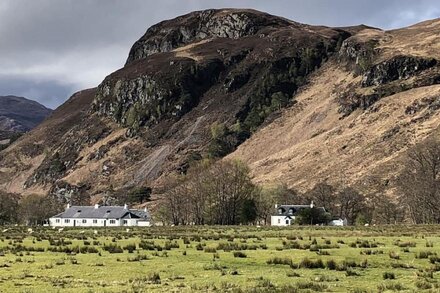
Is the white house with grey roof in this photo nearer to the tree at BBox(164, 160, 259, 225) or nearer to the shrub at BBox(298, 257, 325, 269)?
the tree at BBox(164, 160, 259, 225)

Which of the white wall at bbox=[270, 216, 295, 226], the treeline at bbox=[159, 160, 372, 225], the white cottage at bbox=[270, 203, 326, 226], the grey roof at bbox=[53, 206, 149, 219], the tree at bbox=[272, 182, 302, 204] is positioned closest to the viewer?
the treeline at bbox=[159, 160, 372, 225]

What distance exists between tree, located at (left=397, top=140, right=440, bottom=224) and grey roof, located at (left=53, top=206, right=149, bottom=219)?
85242 millimetres

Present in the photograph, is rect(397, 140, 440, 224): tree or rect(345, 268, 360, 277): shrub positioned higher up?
rect(397, 140, 440, 224): tree

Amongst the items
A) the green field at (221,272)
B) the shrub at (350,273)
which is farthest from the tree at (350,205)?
the shrub at (350,273)

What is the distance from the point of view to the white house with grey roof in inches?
6683

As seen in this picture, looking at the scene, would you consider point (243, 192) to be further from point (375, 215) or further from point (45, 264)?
point (45, 264)

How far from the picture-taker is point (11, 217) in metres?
162

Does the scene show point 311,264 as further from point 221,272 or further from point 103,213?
point 103,213

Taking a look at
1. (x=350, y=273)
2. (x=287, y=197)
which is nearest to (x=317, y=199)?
(x=287, y=197)

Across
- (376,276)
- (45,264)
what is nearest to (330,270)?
(376,276)

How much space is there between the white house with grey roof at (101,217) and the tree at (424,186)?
269ft

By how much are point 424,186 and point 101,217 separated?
3941 inches

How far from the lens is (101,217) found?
171 m

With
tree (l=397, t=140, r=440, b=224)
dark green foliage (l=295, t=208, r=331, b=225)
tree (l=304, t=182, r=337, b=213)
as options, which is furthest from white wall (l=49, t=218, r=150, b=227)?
tree (l=397, t=140, r=440, b=224)
